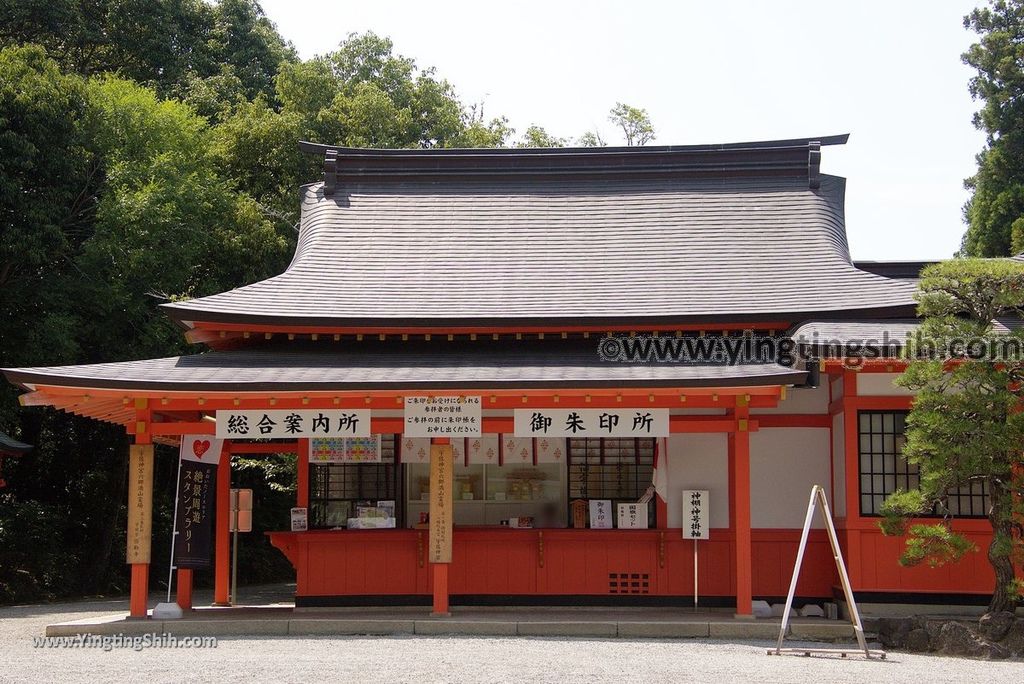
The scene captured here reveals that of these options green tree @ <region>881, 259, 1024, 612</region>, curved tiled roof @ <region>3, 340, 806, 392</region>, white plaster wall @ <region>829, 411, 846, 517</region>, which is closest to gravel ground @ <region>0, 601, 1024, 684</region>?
green tree @ <region>881, 259, 1024, 612</region>

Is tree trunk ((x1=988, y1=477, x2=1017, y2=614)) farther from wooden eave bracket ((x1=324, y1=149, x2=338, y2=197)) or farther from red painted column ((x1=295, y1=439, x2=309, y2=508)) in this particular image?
wooden eave bracket ((x1=324, y1=149, x2=338, y2=197))

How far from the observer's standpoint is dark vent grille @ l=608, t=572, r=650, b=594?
1341 centimetres

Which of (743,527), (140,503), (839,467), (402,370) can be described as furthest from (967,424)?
(140,503)

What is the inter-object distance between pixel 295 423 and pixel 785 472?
6037 millimetres

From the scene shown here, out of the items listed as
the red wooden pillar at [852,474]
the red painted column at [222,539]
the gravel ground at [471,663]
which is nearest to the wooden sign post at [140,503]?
the gravel ground at [471,663]

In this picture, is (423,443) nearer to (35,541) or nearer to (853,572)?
(853,572)

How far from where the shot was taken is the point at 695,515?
1311 cm

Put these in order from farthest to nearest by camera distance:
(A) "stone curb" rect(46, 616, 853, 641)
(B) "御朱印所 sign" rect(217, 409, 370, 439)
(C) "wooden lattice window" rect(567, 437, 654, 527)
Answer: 1. (C) "wooden lattice window" rect(567, 437, 654, 527)
2. (B) "御朱印所 sign" rect(217, 409, 370, 439)
3. (A) "stone curb" rect(46, 616, 853, 641)

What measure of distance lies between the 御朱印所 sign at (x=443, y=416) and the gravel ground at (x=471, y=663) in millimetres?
2304

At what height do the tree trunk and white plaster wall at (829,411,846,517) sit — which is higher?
white plaster wall at (829,411,846,517)

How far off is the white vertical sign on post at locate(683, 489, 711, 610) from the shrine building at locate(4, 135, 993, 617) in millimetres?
35

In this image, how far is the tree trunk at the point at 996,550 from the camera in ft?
36.1

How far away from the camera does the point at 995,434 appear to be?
10820 mm

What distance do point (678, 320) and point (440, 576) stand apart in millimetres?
4307
